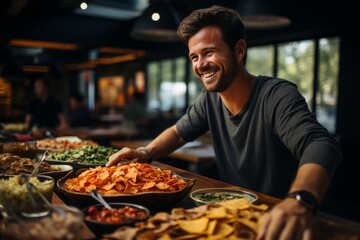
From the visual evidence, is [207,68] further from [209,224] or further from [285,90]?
[209,224]

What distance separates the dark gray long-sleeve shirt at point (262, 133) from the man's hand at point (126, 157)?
0.44 metres

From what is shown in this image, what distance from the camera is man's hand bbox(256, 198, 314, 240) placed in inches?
41.1

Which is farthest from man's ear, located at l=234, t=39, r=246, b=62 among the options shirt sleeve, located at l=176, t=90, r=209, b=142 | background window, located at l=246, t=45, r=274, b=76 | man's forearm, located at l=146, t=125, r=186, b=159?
background window, located at l=246, t=45, r=274, b=76

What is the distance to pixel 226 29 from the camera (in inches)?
78.8

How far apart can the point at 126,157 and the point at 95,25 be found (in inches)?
373

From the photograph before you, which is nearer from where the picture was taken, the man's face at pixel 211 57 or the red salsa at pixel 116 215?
the red salsa at pixel 116 215

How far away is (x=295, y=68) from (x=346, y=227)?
6414 mm

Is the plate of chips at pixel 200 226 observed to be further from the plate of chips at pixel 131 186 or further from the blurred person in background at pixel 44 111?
the blurred person in background at pixel 44 111

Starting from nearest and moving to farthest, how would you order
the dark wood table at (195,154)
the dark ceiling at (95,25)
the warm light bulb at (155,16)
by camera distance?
1. the dark wood table at (195,154)
2. the warm light bulb at (155,16)
3. the dark ceiling at (95,25)

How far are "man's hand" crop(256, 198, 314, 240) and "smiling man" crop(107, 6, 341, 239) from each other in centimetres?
42

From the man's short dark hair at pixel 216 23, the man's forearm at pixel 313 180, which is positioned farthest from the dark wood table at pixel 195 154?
the man's forearm at pixel 313 180

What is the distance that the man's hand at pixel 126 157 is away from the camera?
6.68 feet

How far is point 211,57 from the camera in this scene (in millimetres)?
1981

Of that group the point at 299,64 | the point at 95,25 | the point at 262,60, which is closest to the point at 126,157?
the point at 299,64
